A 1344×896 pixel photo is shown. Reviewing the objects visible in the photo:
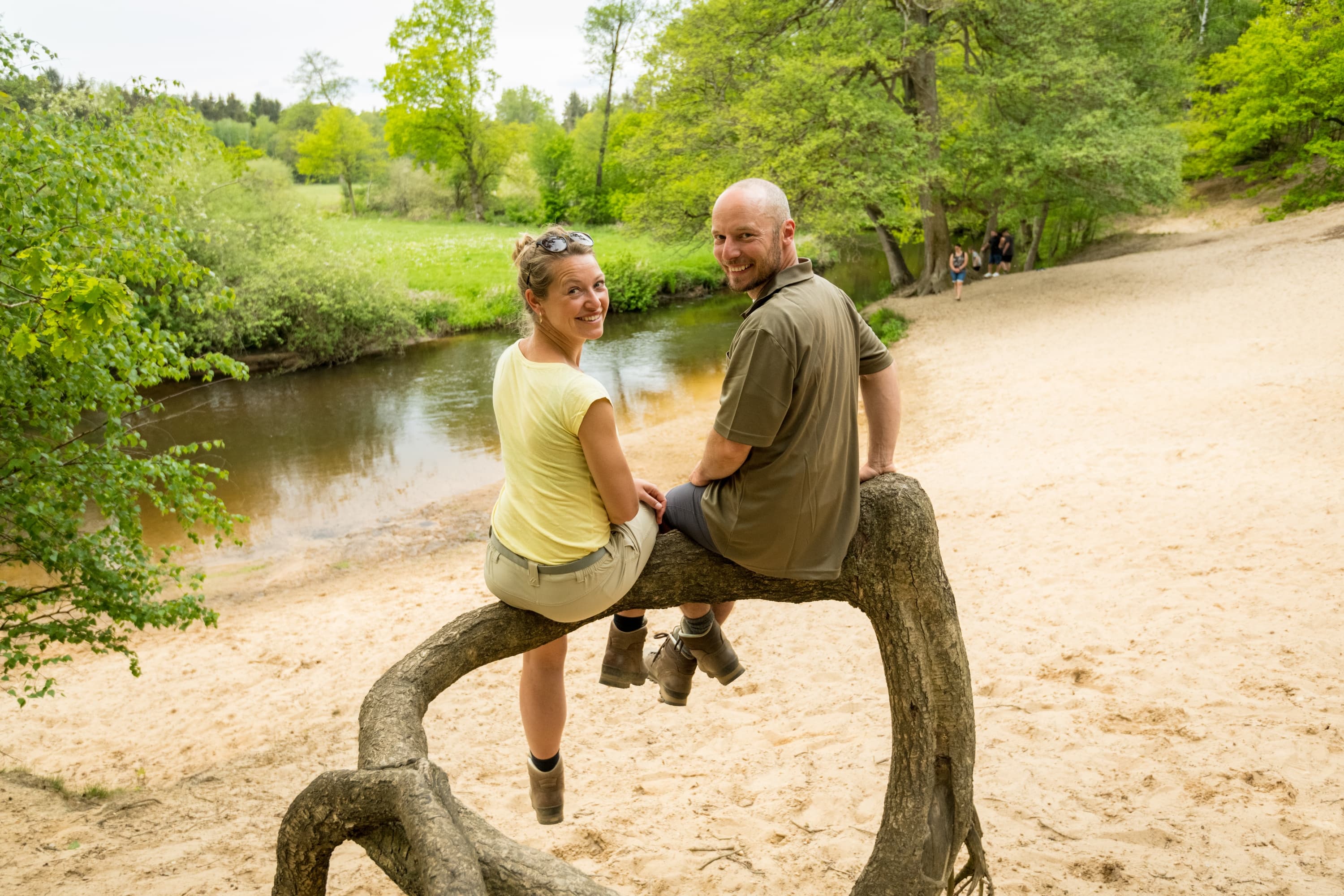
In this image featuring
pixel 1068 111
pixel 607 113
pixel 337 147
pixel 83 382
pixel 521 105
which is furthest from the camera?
pixel 521 105

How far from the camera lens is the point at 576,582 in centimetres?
265

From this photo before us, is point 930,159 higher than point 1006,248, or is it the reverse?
point 930,159

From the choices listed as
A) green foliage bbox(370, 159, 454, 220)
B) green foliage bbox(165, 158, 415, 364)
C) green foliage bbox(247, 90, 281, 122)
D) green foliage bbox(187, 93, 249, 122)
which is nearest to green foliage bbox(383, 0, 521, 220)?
green foliage bbox(370, 159, 454, 220)

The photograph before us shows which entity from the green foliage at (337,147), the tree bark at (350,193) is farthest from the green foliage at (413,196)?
the green foliage at (337,147)

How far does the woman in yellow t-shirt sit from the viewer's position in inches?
104

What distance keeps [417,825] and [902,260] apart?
26943 mm

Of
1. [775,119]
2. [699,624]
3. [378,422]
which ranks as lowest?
[378,422]

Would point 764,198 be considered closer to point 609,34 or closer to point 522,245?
point 522,245

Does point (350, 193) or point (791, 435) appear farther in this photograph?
point (350, 193)

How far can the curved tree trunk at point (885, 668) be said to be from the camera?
2350mm

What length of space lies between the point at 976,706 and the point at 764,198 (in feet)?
12.8

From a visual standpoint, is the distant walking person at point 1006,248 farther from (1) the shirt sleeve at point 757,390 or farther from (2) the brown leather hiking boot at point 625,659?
(1) the shirt sleeve at point 757,390

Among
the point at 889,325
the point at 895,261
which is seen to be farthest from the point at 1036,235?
the point at 889,325

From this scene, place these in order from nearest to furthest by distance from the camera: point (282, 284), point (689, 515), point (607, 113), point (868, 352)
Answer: point (689, 515)
point (868, 352)
point (282, 284)
point (607, 113)
